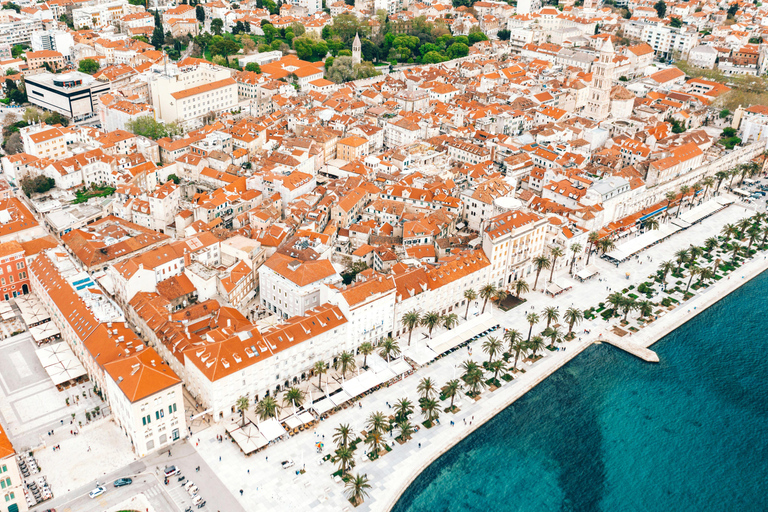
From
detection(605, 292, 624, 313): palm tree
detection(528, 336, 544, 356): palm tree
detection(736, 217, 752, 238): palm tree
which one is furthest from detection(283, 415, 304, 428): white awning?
detection(736, 217, 752, 238): palm tree

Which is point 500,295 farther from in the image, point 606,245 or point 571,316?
point 606,245

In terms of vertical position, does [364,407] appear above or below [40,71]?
below

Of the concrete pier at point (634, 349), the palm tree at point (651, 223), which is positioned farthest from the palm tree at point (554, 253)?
the palm tree at point (651, 223)

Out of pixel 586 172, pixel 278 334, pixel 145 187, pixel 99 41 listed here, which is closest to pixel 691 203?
pixel 586 172

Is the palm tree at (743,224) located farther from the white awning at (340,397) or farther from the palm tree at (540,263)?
the white awning at (340,397)

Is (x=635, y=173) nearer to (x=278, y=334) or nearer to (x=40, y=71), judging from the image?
(x=278, y=334)

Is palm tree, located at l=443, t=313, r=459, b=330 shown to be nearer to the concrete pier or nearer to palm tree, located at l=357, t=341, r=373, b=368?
palm tree, located at l=357, t=341, r=373, b=368
